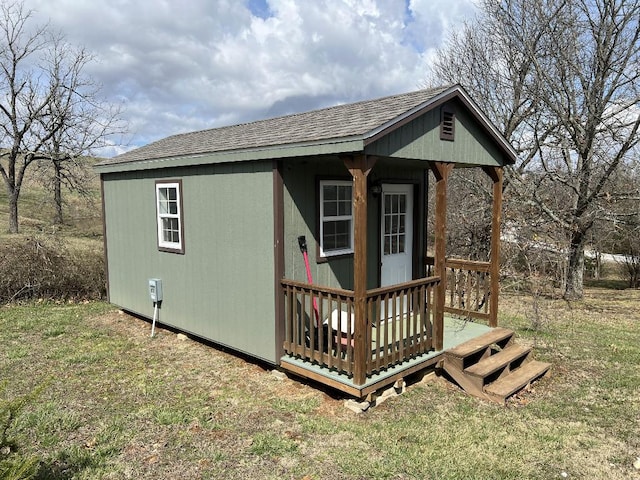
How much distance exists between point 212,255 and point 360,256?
8.89 ft

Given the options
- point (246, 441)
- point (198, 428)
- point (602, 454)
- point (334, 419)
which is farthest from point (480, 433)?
point (198, 428)

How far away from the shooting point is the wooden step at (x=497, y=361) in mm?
5367

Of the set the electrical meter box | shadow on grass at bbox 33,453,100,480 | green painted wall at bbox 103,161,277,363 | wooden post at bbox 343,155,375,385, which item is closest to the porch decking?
wooden post at bbox 343,155,375,385

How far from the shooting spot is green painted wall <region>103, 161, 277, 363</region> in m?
5.67

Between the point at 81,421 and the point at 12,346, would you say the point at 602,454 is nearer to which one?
the point at 81,421

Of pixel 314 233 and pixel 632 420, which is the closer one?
pixel 632 420

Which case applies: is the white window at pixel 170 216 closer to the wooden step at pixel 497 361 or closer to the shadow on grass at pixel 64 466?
the shadow on grass at pixel 64 466

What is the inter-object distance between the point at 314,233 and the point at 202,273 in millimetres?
1945

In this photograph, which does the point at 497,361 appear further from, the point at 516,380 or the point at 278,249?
the point at 278,249

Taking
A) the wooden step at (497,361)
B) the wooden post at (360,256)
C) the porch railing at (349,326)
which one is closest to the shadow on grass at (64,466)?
the porch railing at (349,326)

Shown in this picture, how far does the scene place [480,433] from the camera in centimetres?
434

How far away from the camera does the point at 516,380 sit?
549cm

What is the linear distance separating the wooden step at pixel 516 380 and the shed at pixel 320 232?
0.78 metres

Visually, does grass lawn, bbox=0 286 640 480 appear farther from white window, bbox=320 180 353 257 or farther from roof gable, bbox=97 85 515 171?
roof gable, bbox=97 85 515 171
